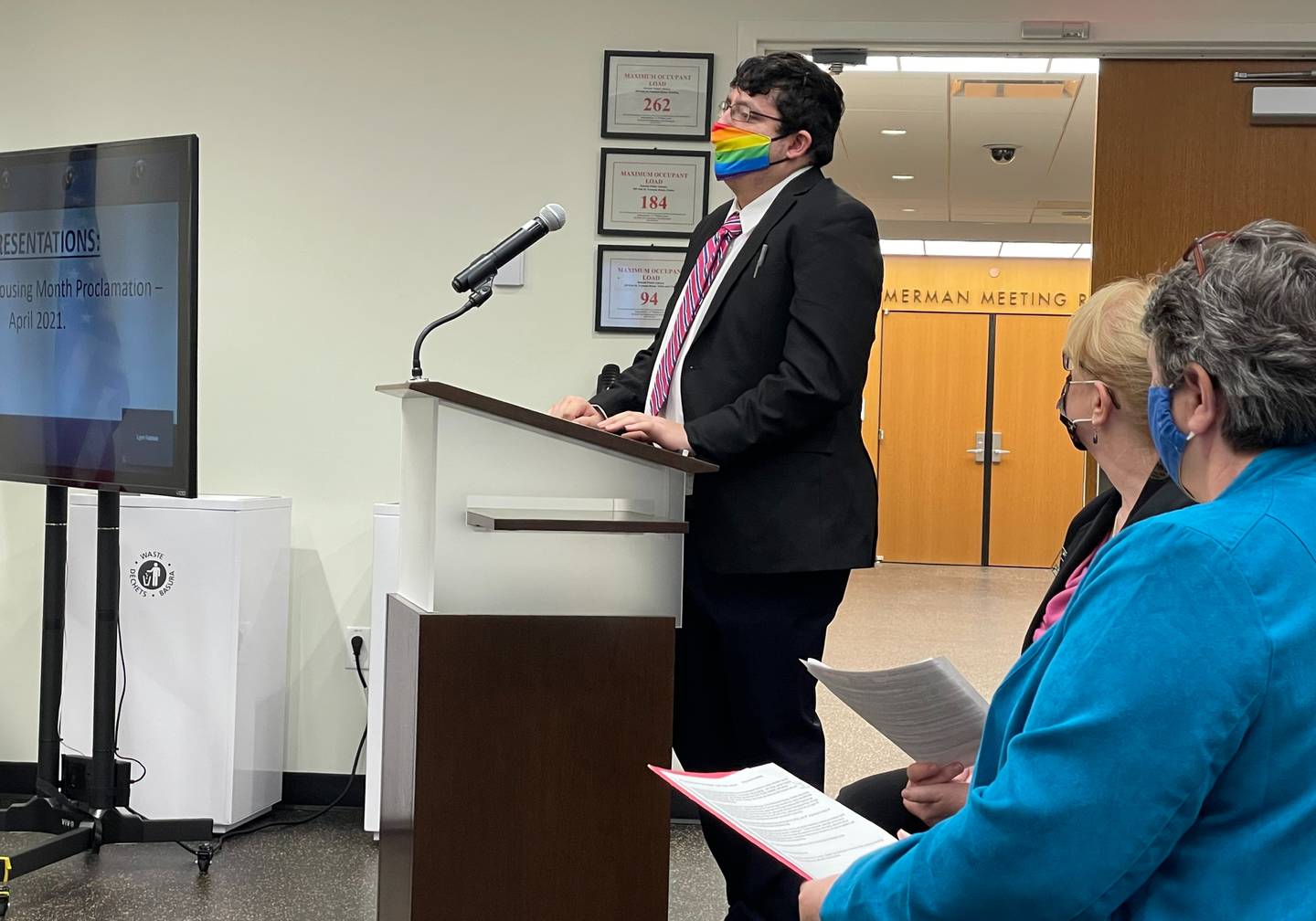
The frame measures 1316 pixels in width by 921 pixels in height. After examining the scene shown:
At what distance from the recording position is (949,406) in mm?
12164

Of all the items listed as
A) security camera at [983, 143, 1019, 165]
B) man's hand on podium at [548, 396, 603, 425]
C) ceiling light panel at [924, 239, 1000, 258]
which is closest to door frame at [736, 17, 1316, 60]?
man's hand on podium at [548, 396, 603, 425]

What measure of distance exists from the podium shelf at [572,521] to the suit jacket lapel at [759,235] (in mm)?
525

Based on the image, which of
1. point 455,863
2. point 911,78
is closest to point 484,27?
point 455,863

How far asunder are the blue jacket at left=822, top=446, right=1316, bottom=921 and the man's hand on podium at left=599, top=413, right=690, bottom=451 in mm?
1171

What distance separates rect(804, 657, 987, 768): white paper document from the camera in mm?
1287

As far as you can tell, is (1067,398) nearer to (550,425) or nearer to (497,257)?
(550,425)

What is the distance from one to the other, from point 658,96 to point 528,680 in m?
2.29

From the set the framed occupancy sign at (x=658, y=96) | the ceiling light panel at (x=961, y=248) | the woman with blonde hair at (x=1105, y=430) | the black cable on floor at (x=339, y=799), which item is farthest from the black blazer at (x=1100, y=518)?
the ceiling light panel at (x=961, y=248)

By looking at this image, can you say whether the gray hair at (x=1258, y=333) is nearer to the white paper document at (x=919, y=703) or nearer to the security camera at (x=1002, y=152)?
the white paper document at (x=919, y=703)

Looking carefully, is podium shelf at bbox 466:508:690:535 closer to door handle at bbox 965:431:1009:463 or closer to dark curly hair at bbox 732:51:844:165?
dark curly hair at bbox 732:51:844:165

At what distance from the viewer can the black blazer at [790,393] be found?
2.09 meters

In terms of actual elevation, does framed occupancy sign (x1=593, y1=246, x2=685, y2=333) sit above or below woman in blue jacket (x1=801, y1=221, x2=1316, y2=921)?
above

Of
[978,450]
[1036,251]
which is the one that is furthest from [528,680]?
[1036,251]

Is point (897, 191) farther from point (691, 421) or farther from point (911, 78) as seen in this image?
point (691, 421)
